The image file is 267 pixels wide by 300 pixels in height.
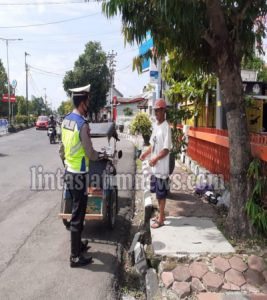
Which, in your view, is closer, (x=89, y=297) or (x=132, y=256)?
(x=89, y=297)

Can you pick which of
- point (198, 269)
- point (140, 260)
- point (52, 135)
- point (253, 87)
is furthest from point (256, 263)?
point (52, 135)

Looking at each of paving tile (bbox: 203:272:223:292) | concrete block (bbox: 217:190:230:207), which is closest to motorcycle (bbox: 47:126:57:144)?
concrete block (bbox: 217:190:230:207)

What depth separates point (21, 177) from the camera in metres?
10.3

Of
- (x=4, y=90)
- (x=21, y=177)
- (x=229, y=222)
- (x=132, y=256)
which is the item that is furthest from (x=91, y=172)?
(x=4, y=90)

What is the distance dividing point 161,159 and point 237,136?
3.72 feet

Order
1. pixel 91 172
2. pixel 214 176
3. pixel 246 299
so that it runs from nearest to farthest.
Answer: pixel 246 299
pixel 91 172
pixel 214 176

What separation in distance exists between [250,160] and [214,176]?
102 inches

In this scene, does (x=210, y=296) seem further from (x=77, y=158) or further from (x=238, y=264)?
(x=77, y=158)

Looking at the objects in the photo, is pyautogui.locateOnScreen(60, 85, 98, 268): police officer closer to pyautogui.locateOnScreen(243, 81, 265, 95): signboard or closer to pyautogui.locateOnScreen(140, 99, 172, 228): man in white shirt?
pyautogui.locateOnScreen(140, 99, 172, 228): man in white shirt

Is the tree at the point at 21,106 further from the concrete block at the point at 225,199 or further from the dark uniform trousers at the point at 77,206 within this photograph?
the dark uniform trousers at the point at 77,206

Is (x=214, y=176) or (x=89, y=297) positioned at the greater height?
(x=214, y=176)

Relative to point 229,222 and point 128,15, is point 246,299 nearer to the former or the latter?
point 229,222

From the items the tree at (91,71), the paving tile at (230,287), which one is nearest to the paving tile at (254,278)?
the paving tile at (230,287)

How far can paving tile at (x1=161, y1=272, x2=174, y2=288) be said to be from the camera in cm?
388
